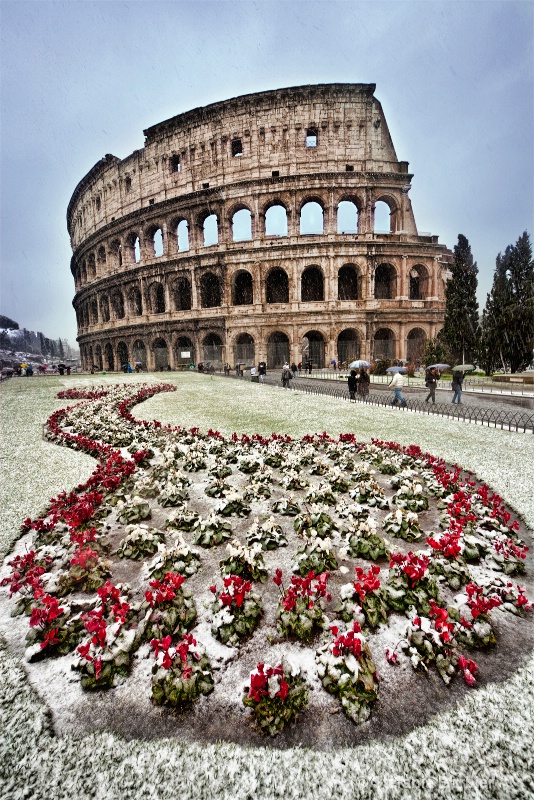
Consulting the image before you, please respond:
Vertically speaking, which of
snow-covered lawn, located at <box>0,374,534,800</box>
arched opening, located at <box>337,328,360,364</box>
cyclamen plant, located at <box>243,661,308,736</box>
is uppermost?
arched opening, located at <box>337,328,360,364</box>

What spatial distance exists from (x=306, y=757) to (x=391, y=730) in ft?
2.16

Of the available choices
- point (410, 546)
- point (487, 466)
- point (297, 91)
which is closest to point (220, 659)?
point (410, 546)

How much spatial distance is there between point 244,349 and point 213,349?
356cm

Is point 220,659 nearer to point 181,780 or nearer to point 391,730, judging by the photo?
point 181,780

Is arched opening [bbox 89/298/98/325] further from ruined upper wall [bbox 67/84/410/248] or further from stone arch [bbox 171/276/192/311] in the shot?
ruined upper wall [bbox 67/84/410/248]

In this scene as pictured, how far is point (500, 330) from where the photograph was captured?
75.6 ft

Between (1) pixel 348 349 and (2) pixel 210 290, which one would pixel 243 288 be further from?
(1) pixel 348 349

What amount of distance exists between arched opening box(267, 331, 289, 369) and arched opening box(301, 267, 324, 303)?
18.7ft

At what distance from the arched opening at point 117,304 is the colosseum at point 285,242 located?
6.09 meters

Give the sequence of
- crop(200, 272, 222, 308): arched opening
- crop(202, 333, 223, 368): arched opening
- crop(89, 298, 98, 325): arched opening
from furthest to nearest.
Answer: crop(89, 298, 98, 325): arched opening, crop(200, 272, 222, 308): arched opening, crop(202, 333, 223, 368): arched opening

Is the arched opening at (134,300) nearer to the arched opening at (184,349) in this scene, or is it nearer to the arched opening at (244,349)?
→ the arched opening at (184,349)

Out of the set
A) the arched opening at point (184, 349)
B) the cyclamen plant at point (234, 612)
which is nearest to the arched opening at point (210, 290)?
the arched opening at point (184, 349)

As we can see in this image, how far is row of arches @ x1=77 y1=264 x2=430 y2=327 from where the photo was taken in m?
34.8

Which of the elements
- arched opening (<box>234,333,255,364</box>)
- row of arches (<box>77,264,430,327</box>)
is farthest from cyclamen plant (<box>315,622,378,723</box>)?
row of arches (<box>77,264,430,327</box>)
